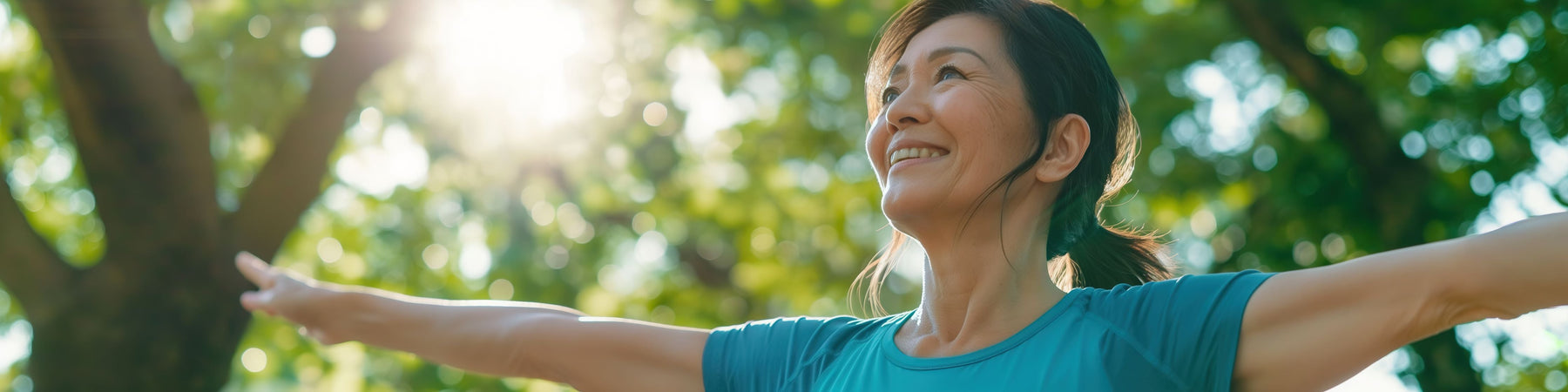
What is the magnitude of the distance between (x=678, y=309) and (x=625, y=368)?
764cm

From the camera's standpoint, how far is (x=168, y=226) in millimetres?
5387

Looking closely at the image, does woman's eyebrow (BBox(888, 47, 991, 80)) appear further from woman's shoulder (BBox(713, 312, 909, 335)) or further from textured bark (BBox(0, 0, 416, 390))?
textured bark (BBox(0, 0, 416, 390))

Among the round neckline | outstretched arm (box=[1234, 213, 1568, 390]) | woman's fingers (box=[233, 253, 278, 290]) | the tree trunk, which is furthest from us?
the tree trunk

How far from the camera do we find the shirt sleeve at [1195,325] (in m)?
1.55

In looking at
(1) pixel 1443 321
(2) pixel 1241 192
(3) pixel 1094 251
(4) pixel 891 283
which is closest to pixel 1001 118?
(3) pixel 1094 251

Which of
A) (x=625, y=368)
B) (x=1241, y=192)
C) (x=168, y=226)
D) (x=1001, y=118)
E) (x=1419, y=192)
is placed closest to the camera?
(x=1001, y=118)

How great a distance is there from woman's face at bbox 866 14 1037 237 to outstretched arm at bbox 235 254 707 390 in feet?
1.51

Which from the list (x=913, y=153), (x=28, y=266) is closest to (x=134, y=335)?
(x=28, y=266)

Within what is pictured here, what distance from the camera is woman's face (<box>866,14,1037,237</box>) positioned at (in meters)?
1.94

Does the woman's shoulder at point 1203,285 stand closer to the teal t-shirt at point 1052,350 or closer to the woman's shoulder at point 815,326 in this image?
the teal t-shirt at point 1052,350

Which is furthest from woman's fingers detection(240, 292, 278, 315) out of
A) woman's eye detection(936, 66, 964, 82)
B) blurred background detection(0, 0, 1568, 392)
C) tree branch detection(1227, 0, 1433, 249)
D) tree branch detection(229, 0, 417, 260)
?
tree branch detection(1227, 0, 1433, 249)

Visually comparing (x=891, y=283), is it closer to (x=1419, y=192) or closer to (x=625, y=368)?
(x=1419, y=192)

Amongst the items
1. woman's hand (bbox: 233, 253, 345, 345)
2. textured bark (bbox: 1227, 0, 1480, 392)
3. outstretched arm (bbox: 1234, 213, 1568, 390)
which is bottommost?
outstretched arm (bbox: 1234, 213, 1568, 390)

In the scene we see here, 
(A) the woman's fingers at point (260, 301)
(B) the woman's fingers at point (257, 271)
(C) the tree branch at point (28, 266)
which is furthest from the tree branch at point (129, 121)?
(A) the woman's fingers at point (260, 301)
